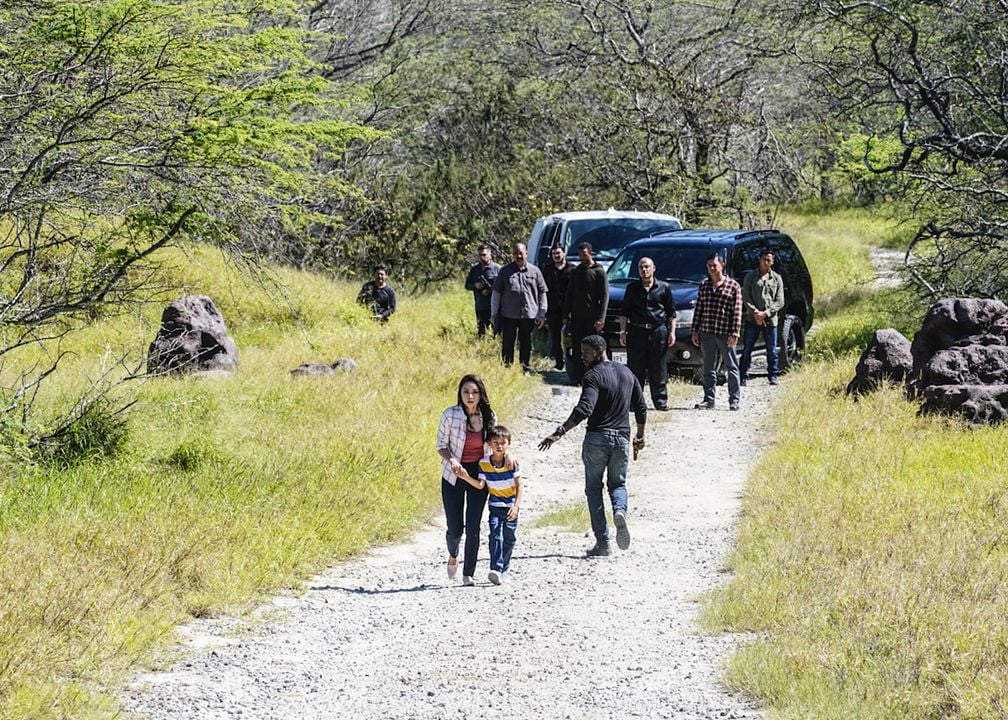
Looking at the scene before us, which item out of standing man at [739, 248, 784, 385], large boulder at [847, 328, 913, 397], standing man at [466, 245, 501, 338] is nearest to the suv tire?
standing man at [739, 248, 784, 385]

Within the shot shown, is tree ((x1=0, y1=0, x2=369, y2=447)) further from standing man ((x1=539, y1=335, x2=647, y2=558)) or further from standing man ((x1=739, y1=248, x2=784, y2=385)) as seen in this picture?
standing man ((x1=739, y1=248, x2=784, y2=385))

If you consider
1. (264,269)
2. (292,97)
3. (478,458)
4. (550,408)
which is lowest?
(550,408)

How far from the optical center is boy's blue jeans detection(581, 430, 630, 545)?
31.9 feet

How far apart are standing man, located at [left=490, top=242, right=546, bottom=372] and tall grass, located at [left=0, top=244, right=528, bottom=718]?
0.60 m

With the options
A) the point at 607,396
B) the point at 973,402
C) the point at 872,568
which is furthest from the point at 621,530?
the point at 973,402

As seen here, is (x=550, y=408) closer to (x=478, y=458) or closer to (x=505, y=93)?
(x=478, y=458)

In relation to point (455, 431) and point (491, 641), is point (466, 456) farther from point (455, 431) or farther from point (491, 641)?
point (491, 641)

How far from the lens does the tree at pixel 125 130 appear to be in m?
10.0

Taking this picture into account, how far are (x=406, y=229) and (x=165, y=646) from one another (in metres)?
24.0

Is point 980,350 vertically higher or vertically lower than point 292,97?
lower

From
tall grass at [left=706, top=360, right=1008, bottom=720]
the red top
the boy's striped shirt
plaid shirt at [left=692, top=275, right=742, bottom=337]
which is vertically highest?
plaid shirt at [left=692, top=275, right=742, bottom=337]

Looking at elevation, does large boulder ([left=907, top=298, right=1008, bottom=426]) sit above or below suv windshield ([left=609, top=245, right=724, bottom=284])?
below

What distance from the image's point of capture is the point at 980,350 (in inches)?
565

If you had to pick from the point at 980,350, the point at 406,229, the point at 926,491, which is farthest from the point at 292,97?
the point at 406,229
